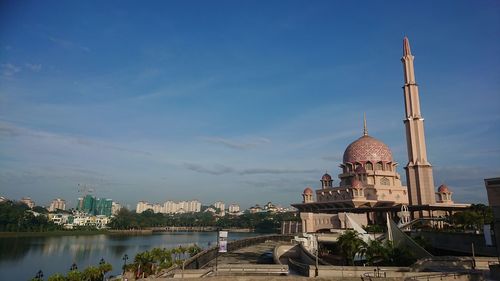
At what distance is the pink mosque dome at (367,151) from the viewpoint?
173 feet

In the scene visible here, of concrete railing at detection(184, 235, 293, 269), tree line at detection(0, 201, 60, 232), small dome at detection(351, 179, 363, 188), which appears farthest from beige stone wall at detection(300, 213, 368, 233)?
tree line at detection(0, 201, 60, 232)

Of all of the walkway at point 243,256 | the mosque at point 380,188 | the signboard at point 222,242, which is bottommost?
the walkway at point 243,256

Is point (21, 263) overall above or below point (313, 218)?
below

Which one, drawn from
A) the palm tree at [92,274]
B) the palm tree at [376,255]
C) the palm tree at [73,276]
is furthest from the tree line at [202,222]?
the palm tree at [376,255]

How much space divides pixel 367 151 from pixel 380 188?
5797 mm

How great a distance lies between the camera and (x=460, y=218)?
32.2 m

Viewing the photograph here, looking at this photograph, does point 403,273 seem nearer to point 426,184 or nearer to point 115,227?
point 426,184

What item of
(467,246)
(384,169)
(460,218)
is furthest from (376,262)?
(384,169)

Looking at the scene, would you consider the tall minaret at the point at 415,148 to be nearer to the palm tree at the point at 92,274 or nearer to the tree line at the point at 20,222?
the palm tree at the point at 92,274

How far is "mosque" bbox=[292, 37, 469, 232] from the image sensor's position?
136ft

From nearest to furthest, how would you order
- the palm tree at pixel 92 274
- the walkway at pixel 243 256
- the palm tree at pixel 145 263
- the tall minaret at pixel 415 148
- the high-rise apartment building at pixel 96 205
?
the palm tree at pixel 92 274
the palm tree at pixel 145 263
the walkway at pixel 243 256
the tall minaret at pixel 415 148
the high-rise apartment building at pixel 96 205

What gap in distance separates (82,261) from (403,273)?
3319cm

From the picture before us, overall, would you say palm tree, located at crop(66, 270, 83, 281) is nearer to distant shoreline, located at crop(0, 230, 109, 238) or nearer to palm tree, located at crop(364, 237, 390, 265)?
palm tree, located at crop(364, 237, 390, 265)

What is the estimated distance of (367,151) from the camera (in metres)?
53.2
